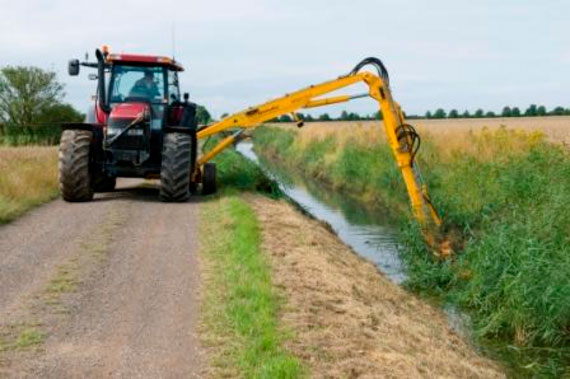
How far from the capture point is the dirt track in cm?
547

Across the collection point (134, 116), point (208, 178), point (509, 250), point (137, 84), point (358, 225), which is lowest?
point (358, 225)

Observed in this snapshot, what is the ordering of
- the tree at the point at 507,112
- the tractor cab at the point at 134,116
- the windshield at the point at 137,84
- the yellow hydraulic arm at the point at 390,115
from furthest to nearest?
the tree at the point at 507,112 → the windshield at the point at 137,84 → the tractor cab at the point at 134,116 → the yellow hydraulic arm at the point at 390,115

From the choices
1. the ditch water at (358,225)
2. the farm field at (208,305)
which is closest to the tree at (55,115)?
the ditch water at (358,225)

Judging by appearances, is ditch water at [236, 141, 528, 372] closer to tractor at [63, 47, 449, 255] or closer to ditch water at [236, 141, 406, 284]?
ditch water at [236, 141, 406, 284]

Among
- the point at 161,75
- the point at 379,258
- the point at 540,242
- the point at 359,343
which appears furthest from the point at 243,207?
the point at 359,343

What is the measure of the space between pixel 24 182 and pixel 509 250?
363 inches

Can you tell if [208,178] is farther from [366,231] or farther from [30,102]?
[30,102]

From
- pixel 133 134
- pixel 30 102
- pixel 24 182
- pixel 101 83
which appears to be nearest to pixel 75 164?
pixel 133 134

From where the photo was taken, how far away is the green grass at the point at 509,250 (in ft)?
25.8

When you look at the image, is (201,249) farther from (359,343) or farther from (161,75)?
(161,75)

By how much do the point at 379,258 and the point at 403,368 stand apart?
23.1 feet

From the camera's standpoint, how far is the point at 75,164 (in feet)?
42.3

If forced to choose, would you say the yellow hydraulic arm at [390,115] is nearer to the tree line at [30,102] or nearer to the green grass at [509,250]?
the green grass at [509,250]

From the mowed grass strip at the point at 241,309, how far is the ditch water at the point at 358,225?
2.85 metres
